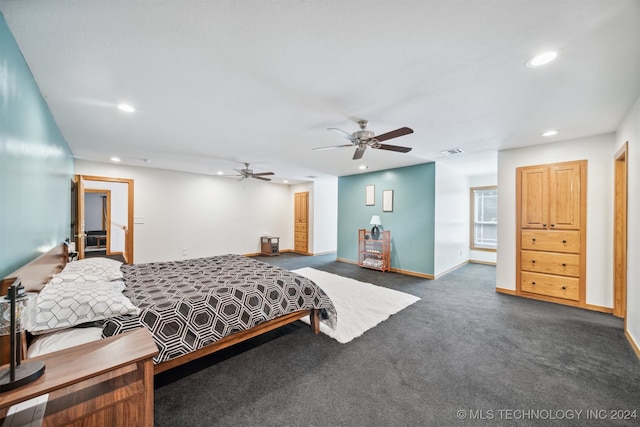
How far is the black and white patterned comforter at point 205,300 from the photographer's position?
179 cm

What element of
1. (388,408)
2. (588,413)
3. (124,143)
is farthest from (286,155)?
(588,413)

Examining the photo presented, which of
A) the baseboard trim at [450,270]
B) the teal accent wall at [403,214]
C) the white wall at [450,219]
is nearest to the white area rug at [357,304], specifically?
the teal accent wall at [403,214]

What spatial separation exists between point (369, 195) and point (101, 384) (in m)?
5.69

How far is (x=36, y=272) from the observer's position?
67.9 inches

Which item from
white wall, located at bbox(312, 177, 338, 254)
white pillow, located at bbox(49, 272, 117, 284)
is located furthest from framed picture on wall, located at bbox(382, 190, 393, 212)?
white pillow, located at bbox(49, 272, 117, 284)

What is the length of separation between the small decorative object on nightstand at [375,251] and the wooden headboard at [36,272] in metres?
5.15

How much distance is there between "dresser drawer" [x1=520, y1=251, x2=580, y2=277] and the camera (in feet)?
11.7

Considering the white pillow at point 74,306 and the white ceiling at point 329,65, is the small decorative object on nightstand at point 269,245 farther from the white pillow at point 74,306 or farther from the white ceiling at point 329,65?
the white pillow at point 74,306

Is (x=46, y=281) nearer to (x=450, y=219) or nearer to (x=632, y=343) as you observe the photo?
(x=632, y=343)

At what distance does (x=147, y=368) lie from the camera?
1.25 m

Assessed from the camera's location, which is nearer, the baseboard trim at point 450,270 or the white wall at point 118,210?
the baseboard trim at point 450,270

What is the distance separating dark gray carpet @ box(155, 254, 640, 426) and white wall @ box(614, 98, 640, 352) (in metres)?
0.32

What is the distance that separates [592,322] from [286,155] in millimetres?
5021

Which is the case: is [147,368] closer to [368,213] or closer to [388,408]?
[388,408]
